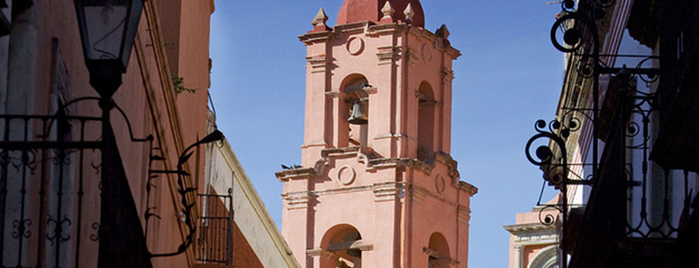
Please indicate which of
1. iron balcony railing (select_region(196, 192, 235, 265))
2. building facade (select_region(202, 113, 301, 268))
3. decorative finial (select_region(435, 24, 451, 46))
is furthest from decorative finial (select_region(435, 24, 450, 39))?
iron balcony railing (select_region(196, 192, 235, 265))

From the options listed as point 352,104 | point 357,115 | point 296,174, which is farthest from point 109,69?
point 296,174

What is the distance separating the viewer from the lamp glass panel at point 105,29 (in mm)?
6777

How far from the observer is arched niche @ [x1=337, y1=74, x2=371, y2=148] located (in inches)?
1485

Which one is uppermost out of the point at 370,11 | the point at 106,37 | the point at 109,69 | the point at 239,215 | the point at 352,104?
the point at 370,11

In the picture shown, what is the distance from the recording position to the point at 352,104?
3819 cm

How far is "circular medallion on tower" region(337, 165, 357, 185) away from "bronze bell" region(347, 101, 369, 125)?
1.09 meters

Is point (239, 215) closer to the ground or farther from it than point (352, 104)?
closer to the ground

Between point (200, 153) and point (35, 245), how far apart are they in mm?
10666

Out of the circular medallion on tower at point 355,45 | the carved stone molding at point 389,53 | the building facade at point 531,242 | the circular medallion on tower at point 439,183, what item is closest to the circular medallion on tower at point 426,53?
the carved stone molding at point 389,53

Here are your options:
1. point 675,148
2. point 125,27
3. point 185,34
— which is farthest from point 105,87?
point 185,34

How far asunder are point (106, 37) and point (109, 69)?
0.17 metres

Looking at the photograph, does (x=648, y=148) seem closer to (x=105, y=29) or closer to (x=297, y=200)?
(x=105, y=29)

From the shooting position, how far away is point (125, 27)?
6.89 metres

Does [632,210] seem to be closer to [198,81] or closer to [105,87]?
[198,81]
